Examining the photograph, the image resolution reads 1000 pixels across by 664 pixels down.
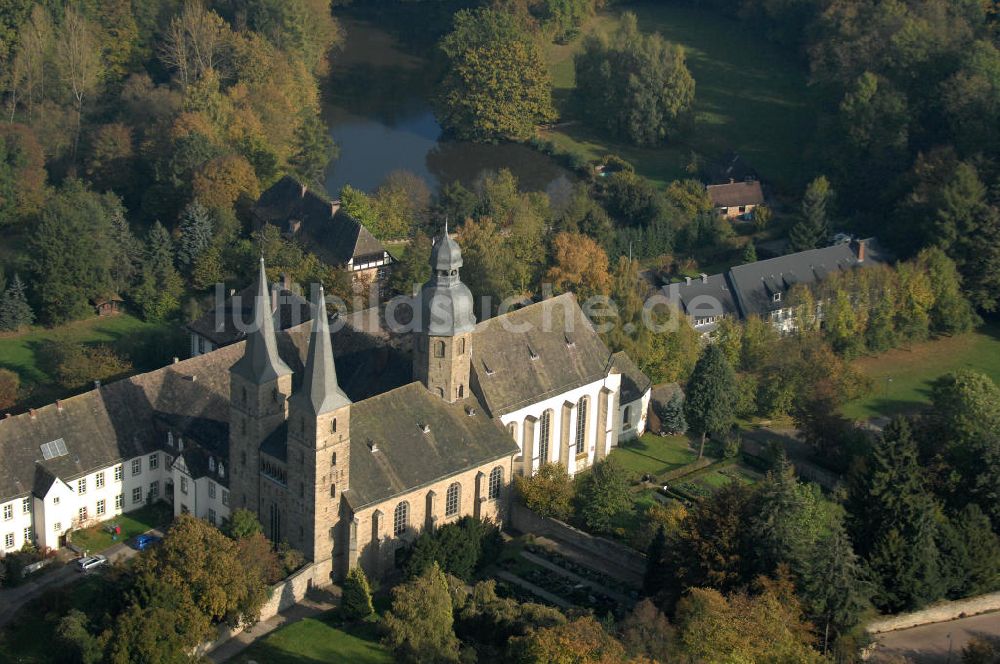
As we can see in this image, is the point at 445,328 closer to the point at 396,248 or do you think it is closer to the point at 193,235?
the point at 193,235

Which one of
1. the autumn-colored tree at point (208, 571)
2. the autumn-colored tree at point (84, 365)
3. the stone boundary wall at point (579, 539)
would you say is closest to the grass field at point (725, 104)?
the autumn-colored tree at point (84, 365)

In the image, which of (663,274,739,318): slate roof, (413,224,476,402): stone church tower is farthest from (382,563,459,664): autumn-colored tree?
(663,274,739,318): slate roof

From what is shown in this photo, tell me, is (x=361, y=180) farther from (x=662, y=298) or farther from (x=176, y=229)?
(x=662, y=298)

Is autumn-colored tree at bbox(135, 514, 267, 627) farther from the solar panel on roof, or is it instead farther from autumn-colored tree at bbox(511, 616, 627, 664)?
autumn-colored tree at bbox(511, 616, 627, 664)

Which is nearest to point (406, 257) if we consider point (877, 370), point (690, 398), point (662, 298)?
point (662, 298)

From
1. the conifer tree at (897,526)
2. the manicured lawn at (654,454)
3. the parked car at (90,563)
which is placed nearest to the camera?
the conifer tree at (897,526)

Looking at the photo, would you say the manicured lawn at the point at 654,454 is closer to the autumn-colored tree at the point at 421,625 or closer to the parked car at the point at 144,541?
the autumn-colored tree at the point at 421,625
